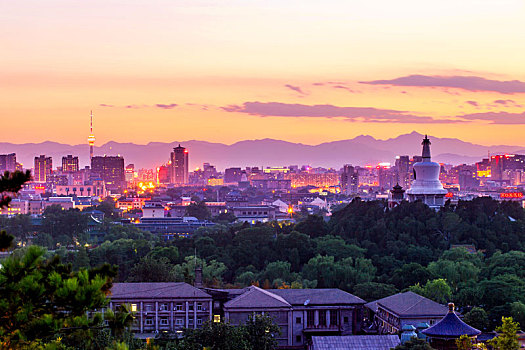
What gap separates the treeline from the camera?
4591cm

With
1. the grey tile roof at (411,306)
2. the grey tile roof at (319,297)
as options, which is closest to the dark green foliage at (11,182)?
the grey tile roof at (411,306)

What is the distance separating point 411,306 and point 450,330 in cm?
725

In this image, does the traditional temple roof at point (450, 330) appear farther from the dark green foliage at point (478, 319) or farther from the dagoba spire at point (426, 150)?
the dagoba spire at point (426, 150)

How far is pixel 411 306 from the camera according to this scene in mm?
38969

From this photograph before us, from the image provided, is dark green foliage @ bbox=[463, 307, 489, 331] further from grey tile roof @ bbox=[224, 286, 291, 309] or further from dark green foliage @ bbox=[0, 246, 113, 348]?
dark green foliage @ bbox=[0, 246, 113, 348]

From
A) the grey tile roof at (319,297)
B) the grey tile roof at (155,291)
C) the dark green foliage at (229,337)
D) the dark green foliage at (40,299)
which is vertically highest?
the dark green foliage at (40,299)

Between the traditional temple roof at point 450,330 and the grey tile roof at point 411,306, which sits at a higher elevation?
the traditional temple roof at point 450,330

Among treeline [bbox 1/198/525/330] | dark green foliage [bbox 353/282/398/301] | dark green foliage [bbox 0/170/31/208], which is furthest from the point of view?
treeline [bbox 1/198/525/330]

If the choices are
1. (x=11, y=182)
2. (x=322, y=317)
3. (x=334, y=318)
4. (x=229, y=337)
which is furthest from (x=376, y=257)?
(x=11, y=182)

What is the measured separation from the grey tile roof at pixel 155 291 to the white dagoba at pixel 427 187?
34.4 metres

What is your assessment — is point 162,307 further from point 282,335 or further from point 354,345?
point 354,345

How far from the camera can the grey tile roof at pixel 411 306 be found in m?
38.2

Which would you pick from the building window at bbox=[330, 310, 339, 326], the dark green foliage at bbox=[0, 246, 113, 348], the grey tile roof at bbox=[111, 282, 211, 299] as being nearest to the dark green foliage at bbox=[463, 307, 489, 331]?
the building window at bbox=[330, 310, 339, 326]

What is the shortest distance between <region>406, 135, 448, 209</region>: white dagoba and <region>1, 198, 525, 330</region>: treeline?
2.70 metres
